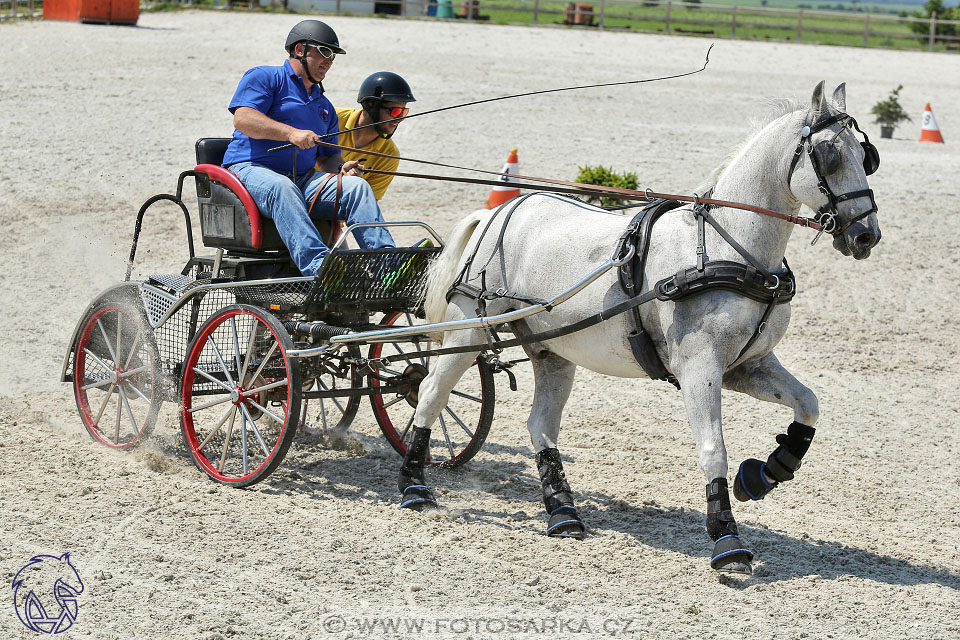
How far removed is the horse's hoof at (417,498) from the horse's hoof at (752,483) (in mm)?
1562

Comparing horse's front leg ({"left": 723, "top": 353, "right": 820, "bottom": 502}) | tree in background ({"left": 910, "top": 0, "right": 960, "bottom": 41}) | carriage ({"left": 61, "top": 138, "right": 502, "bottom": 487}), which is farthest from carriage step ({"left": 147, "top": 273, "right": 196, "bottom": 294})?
tree in background ({"left": 910, "top": 0, "right": 960, "bottom": 41})

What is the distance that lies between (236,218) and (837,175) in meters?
3.15

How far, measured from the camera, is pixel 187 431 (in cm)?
579

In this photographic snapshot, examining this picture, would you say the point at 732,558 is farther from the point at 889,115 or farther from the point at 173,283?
the point at 889,115

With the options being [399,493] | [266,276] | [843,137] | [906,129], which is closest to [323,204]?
[266,276]

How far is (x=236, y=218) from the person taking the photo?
5.77 meters

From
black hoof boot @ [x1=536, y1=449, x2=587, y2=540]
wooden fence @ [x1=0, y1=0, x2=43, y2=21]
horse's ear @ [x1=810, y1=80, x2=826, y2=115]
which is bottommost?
black hoof boot @ [x1=536, y1=449, x2=587, y2=540]

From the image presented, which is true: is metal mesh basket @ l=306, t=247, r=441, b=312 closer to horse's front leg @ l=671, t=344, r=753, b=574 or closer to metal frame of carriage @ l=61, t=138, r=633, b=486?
metal frame of carriage @ l=61, t=138, r=633, b=486

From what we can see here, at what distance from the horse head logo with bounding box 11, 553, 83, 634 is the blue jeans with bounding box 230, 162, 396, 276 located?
1.91 metres

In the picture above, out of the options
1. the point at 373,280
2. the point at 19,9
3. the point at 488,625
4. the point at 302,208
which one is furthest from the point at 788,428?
the point at 19,9

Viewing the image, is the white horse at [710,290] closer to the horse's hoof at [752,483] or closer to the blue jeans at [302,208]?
the horse's hoof at [752,483]

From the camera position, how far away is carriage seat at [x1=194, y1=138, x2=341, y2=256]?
18.6 feet

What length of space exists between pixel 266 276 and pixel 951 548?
12.6ft

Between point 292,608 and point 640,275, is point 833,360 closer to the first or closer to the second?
point 640,275
